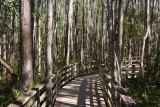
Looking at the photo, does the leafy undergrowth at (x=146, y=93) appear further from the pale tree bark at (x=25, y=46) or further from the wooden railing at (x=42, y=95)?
the pale tree bark at (x=25, y=46)

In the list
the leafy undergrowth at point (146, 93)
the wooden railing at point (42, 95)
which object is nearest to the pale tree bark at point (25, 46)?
the wooden railing at point (42, 95)

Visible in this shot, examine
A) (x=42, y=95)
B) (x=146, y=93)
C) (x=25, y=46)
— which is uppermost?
(x=25, y=46)

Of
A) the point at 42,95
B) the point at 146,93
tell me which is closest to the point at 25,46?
the point at 42,95

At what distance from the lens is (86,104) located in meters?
8.38

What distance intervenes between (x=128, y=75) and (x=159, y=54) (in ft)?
13.1

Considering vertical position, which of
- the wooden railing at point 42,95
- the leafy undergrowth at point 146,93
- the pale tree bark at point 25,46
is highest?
the pale tree bark at point 25,46

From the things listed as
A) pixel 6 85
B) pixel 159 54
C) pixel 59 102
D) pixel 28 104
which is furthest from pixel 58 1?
pixel 28 104

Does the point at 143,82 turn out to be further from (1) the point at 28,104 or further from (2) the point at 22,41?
(1) the point at 28,104

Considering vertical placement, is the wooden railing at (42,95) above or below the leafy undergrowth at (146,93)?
above

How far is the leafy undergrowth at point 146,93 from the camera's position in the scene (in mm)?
12312

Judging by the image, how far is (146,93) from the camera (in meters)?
14.9

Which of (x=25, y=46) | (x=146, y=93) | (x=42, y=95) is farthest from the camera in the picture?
(x=146, y=93)

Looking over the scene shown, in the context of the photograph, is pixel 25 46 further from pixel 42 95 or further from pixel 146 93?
pixel 146 93

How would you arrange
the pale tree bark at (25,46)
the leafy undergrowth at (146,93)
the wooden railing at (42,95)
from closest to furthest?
the wooden railing at (42,95), the pale tree bark at (25,46), the leafy undergrowth at (146,93)
